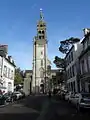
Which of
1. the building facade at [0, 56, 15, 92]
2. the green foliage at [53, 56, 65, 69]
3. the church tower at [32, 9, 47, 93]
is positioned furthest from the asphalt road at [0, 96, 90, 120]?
the church tower at [32, 9, 47, 93]

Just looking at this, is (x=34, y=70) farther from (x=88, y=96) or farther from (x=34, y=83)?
(x=88, y=96)

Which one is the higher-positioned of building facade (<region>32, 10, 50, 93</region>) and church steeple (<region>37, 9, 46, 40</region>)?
church steeple (<region>37, 9, 46, 40</region>)

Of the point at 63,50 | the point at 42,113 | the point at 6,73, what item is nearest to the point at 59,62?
the point at 63,50

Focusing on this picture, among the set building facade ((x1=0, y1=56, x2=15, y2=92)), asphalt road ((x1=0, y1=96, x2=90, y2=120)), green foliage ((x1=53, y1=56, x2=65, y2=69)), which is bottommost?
asphalt road ((x1=0, y1=96, x2=90, y2=120))

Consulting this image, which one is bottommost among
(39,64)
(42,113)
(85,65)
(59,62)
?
(42,113)

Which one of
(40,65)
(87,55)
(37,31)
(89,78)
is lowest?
(89,78)

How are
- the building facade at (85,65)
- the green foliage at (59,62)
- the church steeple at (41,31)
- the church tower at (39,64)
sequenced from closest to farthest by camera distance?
the building facade at (85,65) → the green foliage at (59,62) → the church tower at (39,64) → the church steeple at (41,31)

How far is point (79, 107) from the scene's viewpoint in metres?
18.8

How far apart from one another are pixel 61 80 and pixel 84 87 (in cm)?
2733

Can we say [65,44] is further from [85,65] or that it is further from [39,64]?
[39,64]

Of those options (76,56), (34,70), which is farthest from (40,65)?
(76,56)

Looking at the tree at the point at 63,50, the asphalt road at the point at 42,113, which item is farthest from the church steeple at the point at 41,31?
the asphalt road at the point at 42,113

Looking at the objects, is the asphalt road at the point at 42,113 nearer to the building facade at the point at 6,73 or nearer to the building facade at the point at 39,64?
the building facade at the point at 6,73

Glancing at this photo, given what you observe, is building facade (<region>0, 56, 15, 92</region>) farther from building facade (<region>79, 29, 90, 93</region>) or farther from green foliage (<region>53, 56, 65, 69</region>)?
building facade (<region>79, 29, 90, 93</region>)
